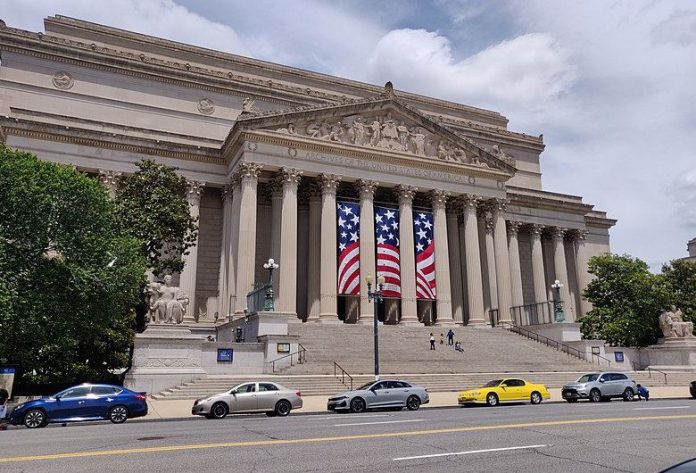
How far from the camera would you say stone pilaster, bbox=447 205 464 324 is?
47.7 meters

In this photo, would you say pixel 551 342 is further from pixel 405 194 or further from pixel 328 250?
pixel 328 250

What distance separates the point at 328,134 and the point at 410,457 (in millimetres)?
35509

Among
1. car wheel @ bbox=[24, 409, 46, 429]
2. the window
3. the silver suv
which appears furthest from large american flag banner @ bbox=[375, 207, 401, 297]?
car wheel @ bbox=[24, 409, 46, 429]

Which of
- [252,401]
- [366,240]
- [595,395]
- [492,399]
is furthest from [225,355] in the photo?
[595,395]

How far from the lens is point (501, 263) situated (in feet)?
157

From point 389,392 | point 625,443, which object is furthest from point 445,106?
point 625,443

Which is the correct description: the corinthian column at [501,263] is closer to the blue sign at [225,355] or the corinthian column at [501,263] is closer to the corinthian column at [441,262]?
the corinthian column at [441,262]

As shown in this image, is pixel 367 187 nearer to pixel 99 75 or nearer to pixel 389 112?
pixel 389 112

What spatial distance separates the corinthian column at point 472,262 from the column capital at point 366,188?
8.71 m

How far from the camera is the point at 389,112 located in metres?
46.1

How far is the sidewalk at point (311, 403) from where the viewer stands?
1959cm

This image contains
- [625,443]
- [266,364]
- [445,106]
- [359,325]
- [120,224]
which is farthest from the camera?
[445,106]

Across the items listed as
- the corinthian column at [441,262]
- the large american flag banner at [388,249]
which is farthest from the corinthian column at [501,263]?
the large american flag banner at [388,249]

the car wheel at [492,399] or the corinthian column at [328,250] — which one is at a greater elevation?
the corinthian column at [328,250]
